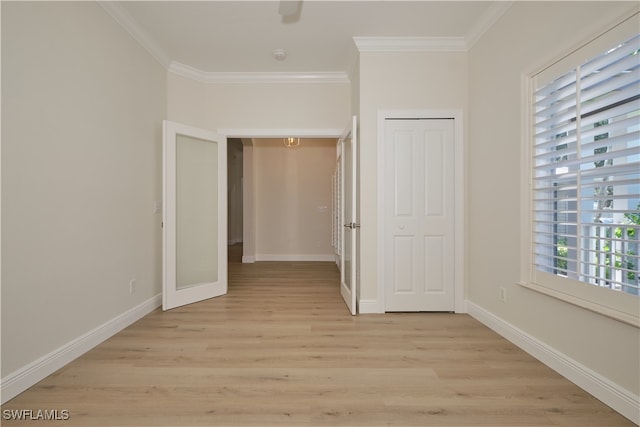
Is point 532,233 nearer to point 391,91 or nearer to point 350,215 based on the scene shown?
point 350,215

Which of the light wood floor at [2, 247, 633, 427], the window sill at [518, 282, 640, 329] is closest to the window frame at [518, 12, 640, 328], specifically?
the window sill at [518, 282, 640, 329]

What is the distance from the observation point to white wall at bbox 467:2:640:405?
1.72 metres

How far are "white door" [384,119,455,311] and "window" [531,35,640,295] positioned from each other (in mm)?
959

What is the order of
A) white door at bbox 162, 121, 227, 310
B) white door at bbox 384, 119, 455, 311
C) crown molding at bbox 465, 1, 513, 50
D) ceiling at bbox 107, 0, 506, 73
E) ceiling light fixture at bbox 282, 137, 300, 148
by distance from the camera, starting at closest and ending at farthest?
crown molding at bbox 465, 1, 513, 50, ceiling at bbox 107, 0, 506, 73, white door at bbox 384, 119, 455, 311, white door at bbox 162, 121, 227, 310, ceiling light fixture at bbox 282, 137, 300, 148

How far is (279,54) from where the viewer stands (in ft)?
11.1

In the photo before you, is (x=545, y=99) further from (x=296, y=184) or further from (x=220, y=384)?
(x=296, y=184)

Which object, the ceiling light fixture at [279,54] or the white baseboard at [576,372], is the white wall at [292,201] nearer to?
the ceiling light fixture at [279,54]

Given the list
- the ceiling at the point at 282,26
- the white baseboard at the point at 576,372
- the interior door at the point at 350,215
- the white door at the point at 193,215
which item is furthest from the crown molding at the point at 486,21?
the white door at the point at 193,215

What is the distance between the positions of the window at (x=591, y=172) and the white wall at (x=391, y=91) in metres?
1.08

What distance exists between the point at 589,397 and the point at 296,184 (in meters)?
5.70

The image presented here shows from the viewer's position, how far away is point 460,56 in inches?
125

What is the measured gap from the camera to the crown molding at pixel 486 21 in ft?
8.34

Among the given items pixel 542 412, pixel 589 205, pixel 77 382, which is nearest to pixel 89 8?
pixel 77 382

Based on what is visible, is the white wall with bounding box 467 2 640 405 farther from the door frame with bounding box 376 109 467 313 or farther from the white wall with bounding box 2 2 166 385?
the white wall with bounding box 2 2 166 385
